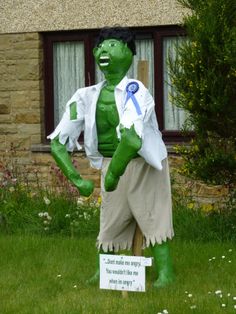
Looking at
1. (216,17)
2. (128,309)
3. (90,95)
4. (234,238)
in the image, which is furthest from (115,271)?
(216,17)

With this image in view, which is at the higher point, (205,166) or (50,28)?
(50,28)

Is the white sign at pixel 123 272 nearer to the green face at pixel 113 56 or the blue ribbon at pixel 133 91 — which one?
the blue ribbon at pixel 133 91

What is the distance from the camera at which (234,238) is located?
8.40m

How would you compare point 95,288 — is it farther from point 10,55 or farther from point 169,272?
point 10,55

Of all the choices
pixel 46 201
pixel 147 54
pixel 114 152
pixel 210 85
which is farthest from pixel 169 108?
pixel 114 152

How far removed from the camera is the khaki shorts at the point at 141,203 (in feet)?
21.1

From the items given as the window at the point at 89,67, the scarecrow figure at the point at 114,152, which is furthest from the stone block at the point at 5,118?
the scarecrow figure at the point at 114,152

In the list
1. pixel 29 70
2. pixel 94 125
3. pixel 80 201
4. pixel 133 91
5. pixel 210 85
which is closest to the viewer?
pixel 133 91

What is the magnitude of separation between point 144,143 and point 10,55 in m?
5.08

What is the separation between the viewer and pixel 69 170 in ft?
20.5

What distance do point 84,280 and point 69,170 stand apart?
3.60ft

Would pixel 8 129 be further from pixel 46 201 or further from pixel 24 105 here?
pixel 46 201

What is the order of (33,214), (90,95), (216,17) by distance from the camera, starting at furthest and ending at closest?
(33,214), (216,17), (90,95)

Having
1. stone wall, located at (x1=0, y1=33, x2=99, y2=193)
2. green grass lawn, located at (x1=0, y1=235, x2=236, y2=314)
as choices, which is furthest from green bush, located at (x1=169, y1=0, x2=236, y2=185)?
stone wall, located at (x1=0, y1=33, x2=99, y2=193)
